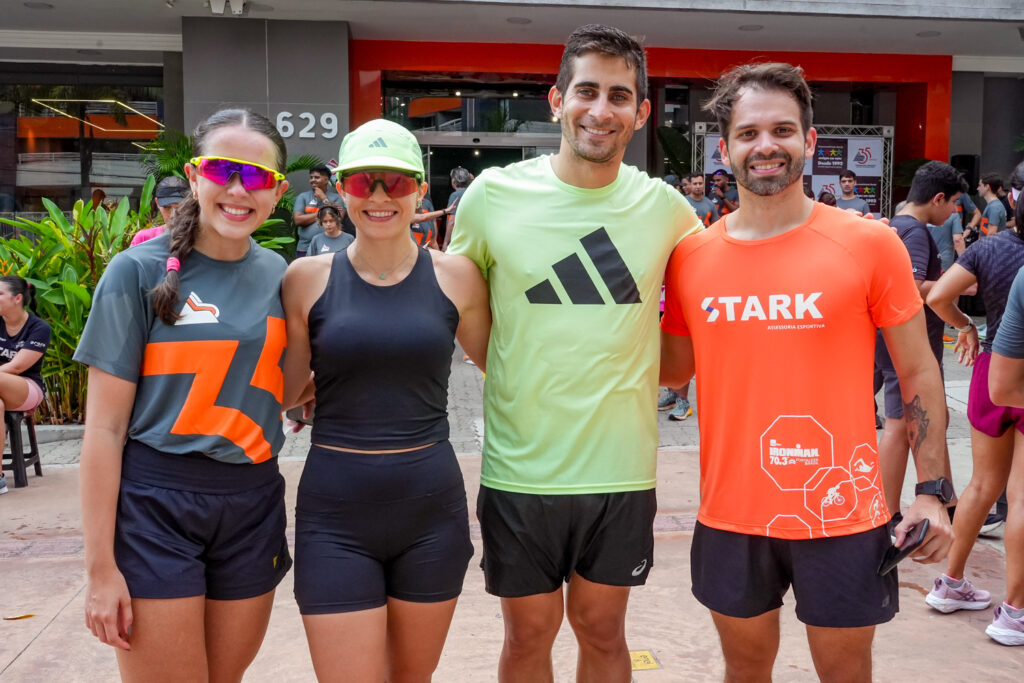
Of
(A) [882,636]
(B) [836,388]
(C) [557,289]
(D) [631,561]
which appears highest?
(C) [557,289]

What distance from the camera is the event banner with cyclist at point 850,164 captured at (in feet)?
54.9

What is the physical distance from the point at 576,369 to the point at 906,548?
3.48ft

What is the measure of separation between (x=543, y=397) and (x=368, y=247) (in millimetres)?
710

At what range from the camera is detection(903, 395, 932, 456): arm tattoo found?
2.67 m

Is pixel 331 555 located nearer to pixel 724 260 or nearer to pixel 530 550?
pixel 530 550

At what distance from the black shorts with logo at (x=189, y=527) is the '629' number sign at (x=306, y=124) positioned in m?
12.1

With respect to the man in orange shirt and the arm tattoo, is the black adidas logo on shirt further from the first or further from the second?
the arm tattoo

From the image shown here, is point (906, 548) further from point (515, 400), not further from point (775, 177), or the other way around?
point (515, 400)

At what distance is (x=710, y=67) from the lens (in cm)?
1594

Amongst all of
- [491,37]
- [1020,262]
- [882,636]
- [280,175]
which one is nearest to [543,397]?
[280,175]

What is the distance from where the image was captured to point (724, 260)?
8.95 ft

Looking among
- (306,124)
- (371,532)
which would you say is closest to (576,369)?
(371,532)

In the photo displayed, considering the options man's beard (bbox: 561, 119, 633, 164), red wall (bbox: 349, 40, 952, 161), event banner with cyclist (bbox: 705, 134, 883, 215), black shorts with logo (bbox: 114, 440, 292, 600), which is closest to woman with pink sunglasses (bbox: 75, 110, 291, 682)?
black shorts with logo (bbox: 114, 440, 292, 600)

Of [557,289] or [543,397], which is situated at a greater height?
[557,289]
